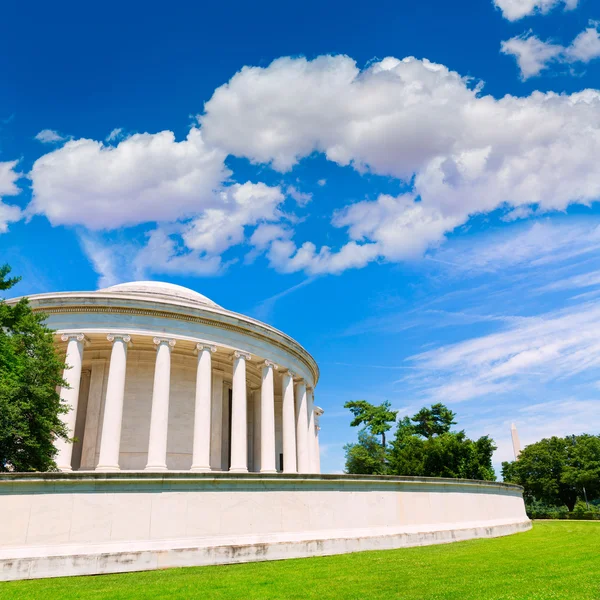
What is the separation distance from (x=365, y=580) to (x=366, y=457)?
78.4 metres

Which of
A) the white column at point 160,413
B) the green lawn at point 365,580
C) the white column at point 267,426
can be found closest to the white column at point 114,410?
the white column at point 160,413

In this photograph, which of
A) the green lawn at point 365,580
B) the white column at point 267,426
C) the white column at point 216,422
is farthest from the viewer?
the white column at point 216,422

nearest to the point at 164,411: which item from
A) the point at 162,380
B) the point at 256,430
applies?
the point at 162,380

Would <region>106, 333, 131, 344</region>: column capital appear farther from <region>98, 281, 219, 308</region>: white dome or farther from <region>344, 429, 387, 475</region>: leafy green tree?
<region>344, 429, 387, 475</region>: leafy green tree

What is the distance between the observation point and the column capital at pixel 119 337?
128 ft

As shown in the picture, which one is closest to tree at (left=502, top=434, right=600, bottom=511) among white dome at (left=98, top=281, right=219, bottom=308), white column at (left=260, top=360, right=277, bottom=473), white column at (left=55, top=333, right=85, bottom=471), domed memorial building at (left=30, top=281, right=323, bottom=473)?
domed memorial building at (left=30, top=281, right=323, bottom=473)

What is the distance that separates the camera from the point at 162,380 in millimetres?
38406

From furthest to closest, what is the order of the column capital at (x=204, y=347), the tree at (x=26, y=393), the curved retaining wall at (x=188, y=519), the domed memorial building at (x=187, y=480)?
the column capital at (x=204, y=347)
the tree at (x=26, y=393)
the domed memorial building at (x=187, y=480)
the curved retaining wall at (x=188, y=519)

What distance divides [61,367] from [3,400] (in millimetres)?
5362

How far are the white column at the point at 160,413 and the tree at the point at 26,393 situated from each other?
6.69 m

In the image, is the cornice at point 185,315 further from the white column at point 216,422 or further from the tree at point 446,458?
the tree at point 446,458

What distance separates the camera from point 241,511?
902 inches

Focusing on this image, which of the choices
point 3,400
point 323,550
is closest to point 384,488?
point 323,550

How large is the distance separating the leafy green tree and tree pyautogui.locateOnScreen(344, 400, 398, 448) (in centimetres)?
214
